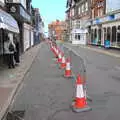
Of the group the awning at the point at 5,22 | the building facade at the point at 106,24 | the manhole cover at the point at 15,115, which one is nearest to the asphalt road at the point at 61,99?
the manhole cover at the point at 15,115

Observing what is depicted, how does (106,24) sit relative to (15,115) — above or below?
above

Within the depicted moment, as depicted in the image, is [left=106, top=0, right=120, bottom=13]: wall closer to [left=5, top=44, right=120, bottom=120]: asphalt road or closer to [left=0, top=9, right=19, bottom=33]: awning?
[left=0, top=9, right=19, bottom=33]: awning

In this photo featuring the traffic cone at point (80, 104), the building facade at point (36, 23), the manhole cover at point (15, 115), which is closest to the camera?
the manhole cover at point (15, 115)

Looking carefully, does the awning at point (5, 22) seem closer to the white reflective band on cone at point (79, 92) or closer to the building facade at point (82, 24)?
the white reflective band on cone at point (79, 92)

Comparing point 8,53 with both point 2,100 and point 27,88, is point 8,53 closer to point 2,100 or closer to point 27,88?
point 27,88

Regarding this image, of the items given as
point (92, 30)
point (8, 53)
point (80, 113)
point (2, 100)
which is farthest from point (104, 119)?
point (92, 30)

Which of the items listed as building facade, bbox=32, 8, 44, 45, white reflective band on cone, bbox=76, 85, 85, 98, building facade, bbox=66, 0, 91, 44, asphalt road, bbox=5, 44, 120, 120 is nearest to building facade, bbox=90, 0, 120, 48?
building facade, bbox=66, 0, 91, 44

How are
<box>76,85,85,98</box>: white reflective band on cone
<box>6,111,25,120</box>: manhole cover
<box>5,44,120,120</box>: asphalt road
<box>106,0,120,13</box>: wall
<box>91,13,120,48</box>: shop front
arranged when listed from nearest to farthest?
<box>6,111,25,120</box>: manhole cover < <box>5,44,120,120</box>: asphalt road < <box>76,85,85,98</box>: white reflective band on cone < <box>91,13,120,48</box>: shop front < <box>106,0,120,13</box>: wall

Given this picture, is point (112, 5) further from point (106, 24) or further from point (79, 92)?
point (79, 92)

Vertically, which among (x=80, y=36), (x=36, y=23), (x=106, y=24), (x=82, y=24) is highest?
(x=36, y=23)

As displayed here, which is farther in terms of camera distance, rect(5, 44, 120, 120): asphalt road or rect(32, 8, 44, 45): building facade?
rect(32, 8, 44, 45): building facade

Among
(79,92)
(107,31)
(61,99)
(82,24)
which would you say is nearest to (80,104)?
(79,92)

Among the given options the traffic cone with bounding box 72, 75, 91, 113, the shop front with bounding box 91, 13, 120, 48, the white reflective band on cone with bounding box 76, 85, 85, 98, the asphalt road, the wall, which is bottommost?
the asphalt road

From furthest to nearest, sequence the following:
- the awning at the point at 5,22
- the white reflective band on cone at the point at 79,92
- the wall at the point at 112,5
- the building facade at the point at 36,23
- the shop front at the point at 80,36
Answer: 1. the shop front at the point at 80,36
2. the building facade at the point at 36,23
3. the wall at the point at 112,5
4. the awning at the point at 5,22
5. the white reflective band on cone at the point at 79,92
